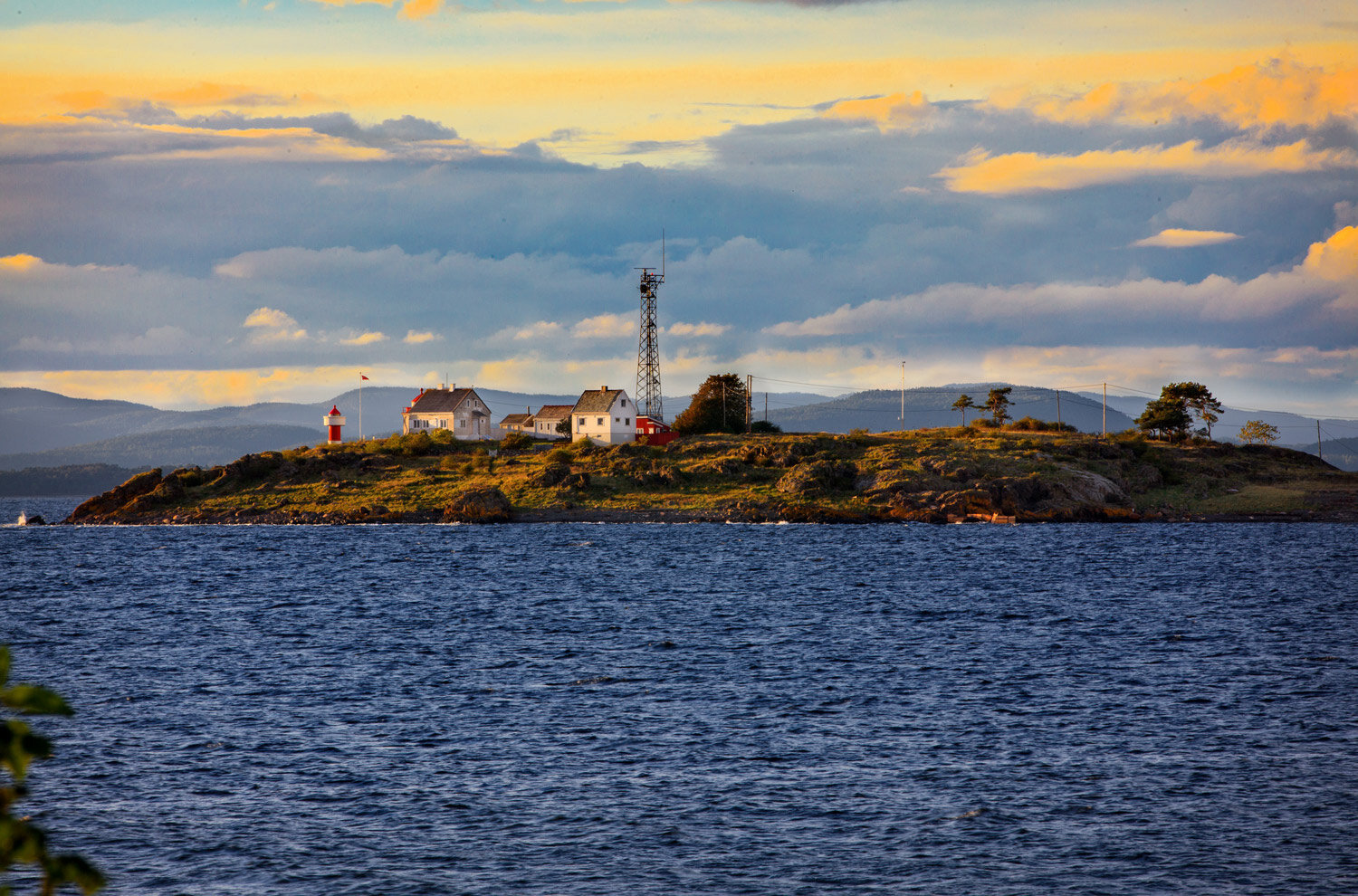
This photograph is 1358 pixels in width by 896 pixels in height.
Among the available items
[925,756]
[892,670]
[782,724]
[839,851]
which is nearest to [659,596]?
[892,670]

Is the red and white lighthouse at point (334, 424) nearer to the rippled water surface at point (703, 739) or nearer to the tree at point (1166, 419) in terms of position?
the rippled water surface at point (703, 739)

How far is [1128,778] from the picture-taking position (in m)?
25.7

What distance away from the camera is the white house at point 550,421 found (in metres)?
184

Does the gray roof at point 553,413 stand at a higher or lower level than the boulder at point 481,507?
higher

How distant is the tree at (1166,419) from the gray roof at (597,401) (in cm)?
8013

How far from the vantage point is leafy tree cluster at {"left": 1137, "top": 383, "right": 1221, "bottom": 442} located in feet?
559

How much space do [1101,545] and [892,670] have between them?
69.7 metres

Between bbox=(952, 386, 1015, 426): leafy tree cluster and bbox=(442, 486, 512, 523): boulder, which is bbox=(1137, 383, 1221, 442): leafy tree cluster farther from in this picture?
bbox=(442, 486, 512, 523): boulder

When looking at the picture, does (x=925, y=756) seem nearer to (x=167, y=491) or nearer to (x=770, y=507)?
(x=770, y=507)

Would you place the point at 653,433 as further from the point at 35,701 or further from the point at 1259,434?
the point at 35,701

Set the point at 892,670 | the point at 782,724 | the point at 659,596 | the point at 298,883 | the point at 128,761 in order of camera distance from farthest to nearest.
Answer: the point at 659,596 < the point at 892,670 < the point at 782,724 < the point at 128,761 < the point at 298,883

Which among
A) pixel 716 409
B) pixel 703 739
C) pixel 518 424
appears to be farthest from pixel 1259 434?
pixel 703 739

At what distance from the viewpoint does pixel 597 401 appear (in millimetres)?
171125

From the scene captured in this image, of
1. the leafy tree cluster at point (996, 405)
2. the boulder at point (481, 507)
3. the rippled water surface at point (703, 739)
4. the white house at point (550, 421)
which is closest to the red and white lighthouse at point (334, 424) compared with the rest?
the white house at point (550, 421)
